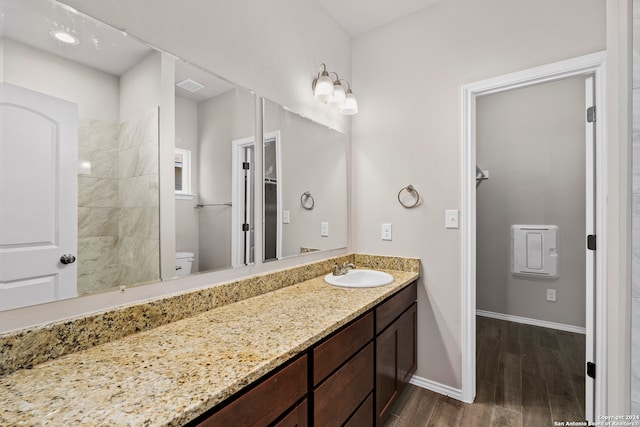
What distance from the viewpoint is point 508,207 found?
129 inches

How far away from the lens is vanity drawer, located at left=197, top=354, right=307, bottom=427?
0.76 m

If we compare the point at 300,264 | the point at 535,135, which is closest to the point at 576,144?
the point at 535,135

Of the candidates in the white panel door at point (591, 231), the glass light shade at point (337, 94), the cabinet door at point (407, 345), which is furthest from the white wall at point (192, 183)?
the white panel door at point (591, 231)

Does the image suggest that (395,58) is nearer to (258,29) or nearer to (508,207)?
(258,29)

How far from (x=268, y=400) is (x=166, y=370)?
0.30 m

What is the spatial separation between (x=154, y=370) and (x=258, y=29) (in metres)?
1.65

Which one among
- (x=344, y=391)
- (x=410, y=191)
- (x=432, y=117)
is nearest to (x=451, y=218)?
(x=410, y=191)

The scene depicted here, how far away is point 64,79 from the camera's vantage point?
3.06 feet

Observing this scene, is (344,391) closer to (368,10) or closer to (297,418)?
(297,418)

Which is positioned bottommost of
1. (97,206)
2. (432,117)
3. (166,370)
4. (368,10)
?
(166,370)

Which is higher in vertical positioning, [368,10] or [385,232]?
[368,10]

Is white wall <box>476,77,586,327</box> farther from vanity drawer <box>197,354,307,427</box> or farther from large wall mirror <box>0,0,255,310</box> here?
vanity drawer <box>197,354,307,427</box>

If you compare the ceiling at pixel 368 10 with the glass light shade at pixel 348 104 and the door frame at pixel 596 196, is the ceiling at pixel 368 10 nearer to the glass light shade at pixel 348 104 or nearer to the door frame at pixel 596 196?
the glass light shade at pixel 348 104

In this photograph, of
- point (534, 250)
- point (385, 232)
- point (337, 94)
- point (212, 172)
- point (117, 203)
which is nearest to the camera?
point (117, 203)
